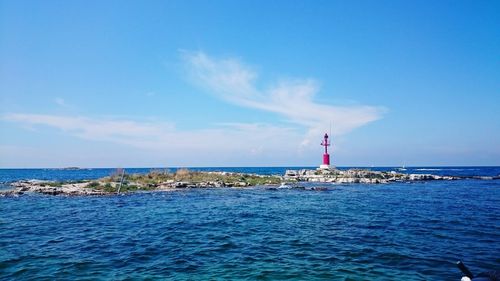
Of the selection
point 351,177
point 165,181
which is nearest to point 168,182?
point 165,181

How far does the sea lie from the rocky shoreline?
40.9 feet

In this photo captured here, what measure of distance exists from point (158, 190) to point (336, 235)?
113 feet

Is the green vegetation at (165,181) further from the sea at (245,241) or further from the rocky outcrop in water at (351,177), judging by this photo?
the sea at (245,241)

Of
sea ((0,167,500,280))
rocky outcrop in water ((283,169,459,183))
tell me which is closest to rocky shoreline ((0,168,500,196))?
rocky outcrop in water ((283,169,459,183))

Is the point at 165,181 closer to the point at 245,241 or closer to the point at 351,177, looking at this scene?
the point at 351,177

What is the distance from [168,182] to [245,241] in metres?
40.0

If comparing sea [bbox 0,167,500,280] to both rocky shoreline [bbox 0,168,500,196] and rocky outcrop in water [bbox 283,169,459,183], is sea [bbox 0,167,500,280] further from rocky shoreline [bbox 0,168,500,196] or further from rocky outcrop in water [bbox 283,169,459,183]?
rocky outcrop in water [bbox 283,169,459,183]

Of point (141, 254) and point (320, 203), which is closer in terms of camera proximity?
point (141, 254)

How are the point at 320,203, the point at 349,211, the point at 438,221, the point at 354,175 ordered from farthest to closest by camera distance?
the point at 354,175 → the point at 320,203 → the point at 349,211 → the point at 438,221

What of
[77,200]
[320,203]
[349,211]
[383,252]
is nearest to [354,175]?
[320,203]

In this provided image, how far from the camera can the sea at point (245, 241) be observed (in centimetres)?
1490

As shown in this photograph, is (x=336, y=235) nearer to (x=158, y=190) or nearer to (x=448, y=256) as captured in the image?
(x=448, y=256)

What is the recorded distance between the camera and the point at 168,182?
190 ft

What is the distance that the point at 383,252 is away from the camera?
17672 mm
